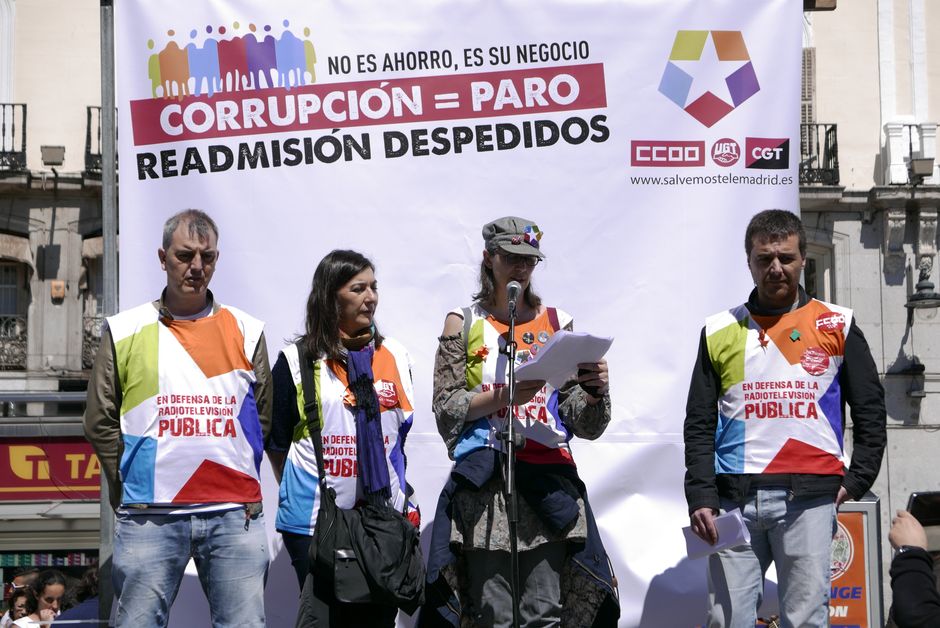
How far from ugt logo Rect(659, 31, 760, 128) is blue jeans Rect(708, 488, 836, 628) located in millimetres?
1999

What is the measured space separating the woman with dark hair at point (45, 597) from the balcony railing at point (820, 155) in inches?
460

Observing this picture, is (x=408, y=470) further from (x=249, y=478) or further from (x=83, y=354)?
(x=83, y=354)

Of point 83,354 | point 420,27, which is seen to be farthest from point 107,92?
point 83,354

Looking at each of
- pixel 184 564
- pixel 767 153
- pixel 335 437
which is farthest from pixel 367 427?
pixel 767 153

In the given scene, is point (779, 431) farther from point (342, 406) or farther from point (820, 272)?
point (820, 272)

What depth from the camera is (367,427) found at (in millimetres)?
4352

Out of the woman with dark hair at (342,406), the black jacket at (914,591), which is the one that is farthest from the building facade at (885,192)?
the black jacket at (914,591)

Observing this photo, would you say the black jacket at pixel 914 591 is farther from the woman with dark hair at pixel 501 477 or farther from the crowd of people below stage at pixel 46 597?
the crowd of people below stage at pixel 46 597

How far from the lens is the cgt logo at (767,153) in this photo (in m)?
5.65

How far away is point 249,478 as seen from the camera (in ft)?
13.9

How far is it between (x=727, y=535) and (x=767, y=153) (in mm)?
2099

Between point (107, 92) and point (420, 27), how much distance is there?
1417 mm

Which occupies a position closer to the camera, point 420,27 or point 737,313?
point 737,313

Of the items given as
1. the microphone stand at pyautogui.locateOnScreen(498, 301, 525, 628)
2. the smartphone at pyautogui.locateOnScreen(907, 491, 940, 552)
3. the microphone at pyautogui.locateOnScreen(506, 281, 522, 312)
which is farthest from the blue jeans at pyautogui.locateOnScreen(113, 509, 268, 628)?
the smartphone at pyautogui.locateOnScreen(907, 491, 940, 552)
